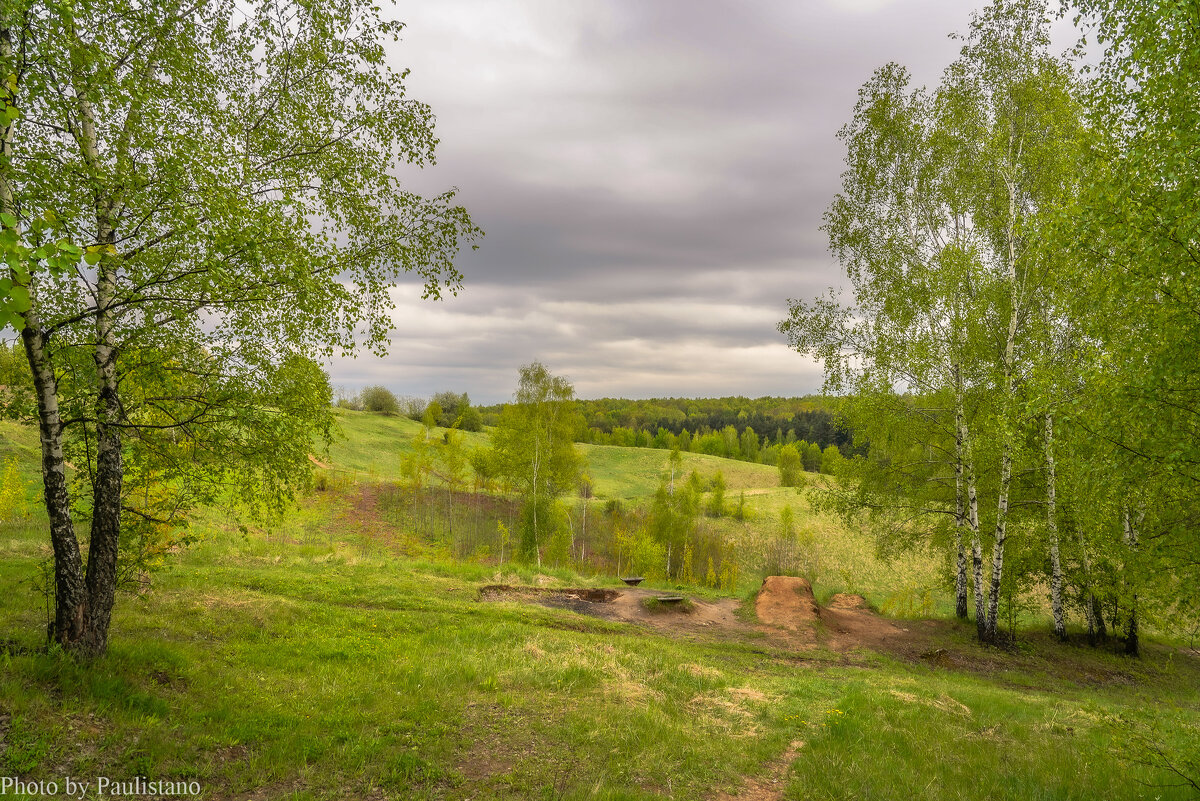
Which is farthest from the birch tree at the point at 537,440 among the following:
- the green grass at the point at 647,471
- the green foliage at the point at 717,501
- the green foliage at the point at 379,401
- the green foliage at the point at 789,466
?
the green foliage at the point at 379,401

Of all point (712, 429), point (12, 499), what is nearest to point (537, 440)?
point (12, 499)

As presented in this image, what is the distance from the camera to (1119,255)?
812 cm

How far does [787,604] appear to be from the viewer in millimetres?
19969

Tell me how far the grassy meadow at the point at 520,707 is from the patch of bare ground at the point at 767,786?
0.04 metres

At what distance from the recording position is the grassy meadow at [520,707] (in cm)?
626

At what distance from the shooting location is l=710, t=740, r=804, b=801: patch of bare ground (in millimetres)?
6895

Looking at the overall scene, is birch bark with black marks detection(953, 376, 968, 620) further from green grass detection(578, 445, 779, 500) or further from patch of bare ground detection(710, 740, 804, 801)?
green grass detection(578, 445, 779, 500)

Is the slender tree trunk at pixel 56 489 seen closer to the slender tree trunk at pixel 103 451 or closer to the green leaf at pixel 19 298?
the slender tree trunk at pixel 103 451

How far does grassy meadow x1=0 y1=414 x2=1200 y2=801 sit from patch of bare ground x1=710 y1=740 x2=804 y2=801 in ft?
0.12

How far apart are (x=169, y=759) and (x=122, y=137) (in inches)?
310

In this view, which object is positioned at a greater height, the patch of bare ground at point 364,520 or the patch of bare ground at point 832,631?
the patch of bare ground at point 832,631

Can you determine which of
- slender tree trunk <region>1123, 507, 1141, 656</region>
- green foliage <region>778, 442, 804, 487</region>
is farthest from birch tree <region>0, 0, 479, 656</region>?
green foliage <region>778, 442, 804, 487</region>

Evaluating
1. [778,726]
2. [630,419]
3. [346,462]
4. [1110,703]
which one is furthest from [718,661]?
[630,419]

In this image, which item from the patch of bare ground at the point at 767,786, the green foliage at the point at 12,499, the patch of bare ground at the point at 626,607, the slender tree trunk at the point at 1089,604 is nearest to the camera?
the patch of bare ground at the point at 767,786
